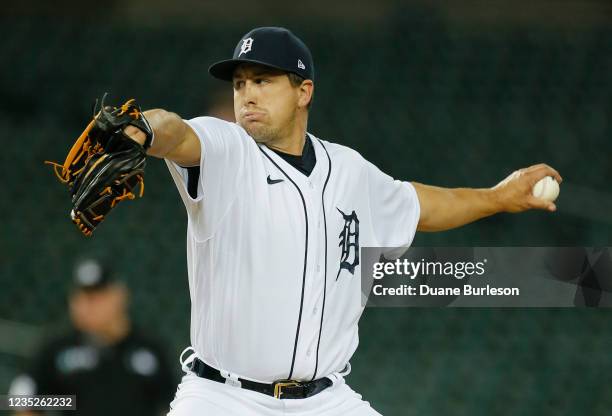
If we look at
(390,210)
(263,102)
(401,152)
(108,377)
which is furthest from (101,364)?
(401,152)

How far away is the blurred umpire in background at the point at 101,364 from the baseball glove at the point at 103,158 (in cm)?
155

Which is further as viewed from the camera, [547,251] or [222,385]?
[547,251]

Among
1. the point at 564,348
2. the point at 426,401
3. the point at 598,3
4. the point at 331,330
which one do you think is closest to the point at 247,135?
the point at 331,330

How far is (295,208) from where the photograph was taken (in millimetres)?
2305

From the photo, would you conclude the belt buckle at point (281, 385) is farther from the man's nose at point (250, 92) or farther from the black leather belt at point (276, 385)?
the man's nose at point (250, 92)

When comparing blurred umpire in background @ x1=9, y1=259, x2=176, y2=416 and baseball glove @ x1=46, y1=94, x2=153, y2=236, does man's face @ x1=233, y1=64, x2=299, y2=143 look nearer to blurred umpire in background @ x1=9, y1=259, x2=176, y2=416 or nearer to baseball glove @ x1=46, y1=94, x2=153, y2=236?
baseball glove @ x1=46, y1=94, x2=153, y2=236

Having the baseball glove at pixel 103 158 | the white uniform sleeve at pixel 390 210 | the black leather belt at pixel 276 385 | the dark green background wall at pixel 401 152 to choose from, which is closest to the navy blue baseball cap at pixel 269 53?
the white uniform sleeve at pixel 390 210

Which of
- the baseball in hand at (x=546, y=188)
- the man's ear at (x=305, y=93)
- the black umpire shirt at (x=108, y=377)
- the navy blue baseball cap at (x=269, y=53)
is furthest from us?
the black umpire shirt at (x=108, y=377)

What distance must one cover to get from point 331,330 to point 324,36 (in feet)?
9.56

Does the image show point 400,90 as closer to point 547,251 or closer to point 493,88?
point 493,88

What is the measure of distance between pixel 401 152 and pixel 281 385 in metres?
2.73

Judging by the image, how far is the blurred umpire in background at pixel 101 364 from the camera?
3.36 metres

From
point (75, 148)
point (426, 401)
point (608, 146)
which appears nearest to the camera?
point (75, 148)

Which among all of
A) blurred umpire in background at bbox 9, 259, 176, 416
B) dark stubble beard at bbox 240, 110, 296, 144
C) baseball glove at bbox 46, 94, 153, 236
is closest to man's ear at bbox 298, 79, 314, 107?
dark stubble beard at bbox 240, 110, 296, 144
